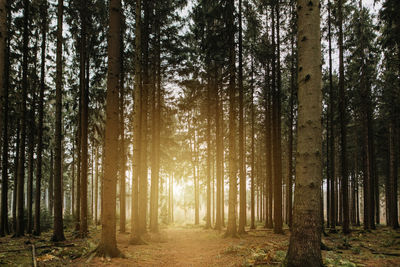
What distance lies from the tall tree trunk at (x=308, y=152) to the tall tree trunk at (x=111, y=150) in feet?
19.0

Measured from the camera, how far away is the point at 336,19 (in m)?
15.6

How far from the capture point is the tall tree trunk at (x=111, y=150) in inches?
326

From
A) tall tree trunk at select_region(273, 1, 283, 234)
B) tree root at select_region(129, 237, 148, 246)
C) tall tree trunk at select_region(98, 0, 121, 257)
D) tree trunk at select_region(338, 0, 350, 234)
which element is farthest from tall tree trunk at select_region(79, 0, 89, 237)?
tree trunk at select_region(338, 0, 350, 234)

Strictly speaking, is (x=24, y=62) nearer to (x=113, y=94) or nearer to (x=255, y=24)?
(x=113, y=94)

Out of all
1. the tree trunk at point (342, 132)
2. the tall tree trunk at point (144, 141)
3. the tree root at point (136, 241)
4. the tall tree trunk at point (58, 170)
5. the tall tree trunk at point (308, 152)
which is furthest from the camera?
the tree trunk at point (342, 132)

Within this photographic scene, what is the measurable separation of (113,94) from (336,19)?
46.5 ft

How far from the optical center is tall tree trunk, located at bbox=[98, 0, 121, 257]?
8273 millimetres

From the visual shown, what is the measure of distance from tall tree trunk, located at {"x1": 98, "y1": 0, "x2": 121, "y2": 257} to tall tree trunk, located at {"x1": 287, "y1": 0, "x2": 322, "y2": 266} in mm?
5778

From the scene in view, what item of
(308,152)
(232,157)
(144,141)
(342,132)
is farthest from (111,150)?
(342,132)

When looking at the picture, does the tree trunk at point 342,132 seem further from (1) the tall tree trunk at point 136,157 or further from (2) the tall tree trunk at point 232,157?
(1) the tall tree trunk at point 136,157

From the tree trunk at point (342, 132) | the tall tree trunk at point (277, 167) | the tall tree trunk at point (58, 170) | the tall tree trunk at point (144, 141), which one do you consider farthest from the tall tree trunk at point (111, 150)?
the tree trunk at point (342, 132)

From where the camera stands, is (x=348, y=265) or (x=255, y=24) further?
(x=255, y=24)

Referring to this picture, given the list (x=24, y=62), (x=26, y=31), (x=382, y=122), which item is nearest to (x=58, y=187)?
(x=24, y=62)

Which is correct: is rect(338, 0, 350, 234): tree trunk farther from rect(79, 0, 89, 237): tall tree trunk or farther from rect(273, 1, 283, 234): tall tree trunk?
rect(79, 0, 89, 237): tall tree trunk
